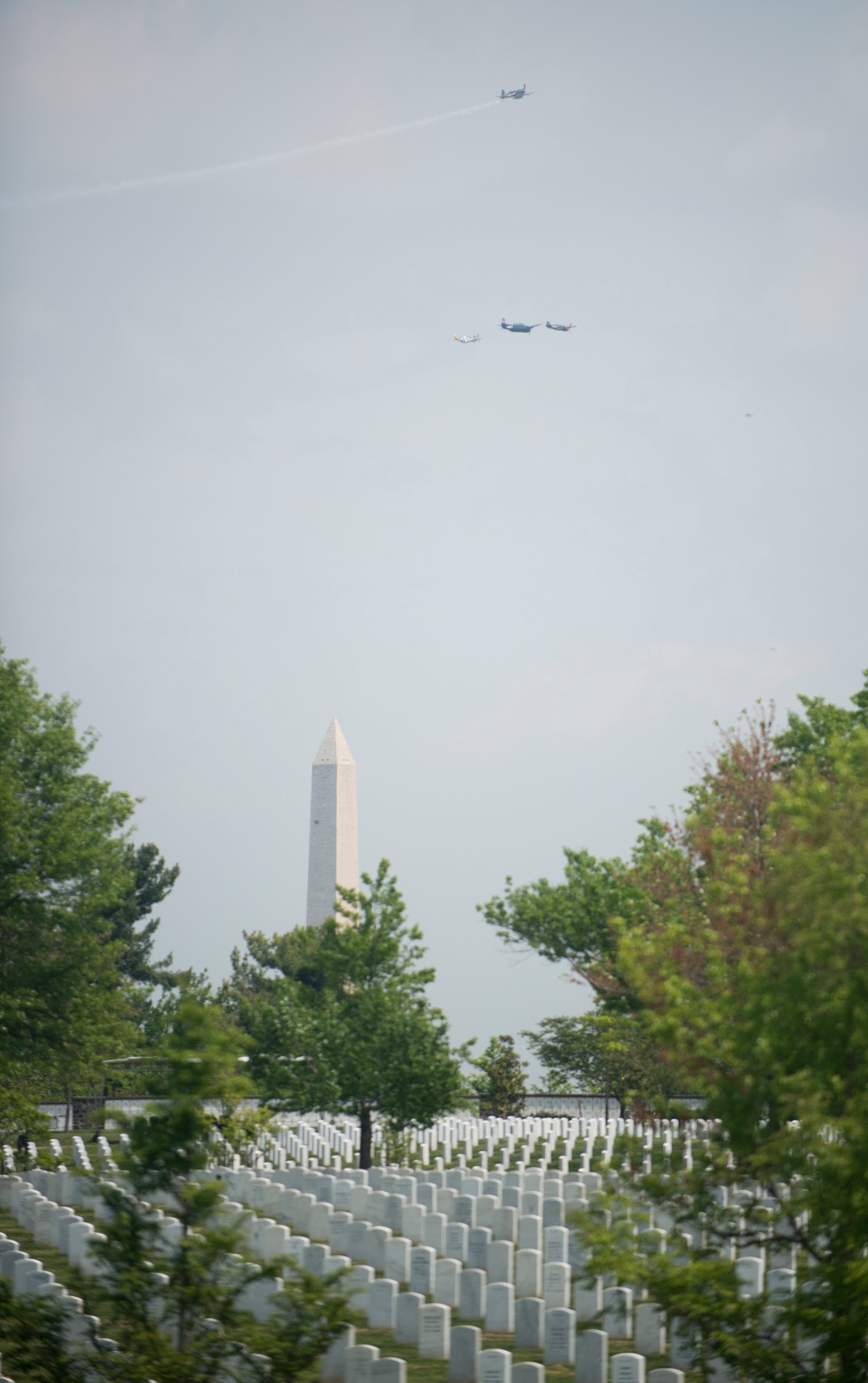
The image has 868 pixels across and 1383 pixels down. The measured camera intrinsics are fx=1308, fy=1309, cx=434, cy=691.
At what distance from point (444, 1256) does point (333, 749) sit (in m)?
32.1

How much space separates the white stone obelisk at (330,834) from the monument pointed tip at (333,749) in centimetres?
3

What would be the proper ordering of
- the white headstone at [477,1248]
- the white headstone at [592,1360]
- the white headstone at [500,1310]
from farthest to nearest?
the white headstone at [477,1248]
the white headstone at [500,1310]
the white headstone at [592,1360]

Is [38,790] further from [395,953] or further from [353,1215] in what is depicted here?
[353,1215]

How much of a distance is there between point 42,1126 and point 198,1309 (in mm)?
19013

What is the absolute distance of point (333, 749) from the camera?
158 feet

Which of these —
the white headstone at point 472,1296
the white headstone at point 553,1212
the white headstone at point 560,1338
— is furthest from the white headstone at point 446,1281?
the white headstone at point 553,1212

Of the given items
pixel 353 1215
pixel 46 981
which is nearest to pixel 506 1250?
pixel 353 1215

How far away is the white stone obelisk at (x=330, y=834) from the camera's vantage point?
4709cm

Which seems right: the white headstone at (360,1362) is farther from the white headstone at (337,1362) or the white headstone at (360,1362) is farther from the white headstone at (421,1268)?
the white headstone at (421,1268)

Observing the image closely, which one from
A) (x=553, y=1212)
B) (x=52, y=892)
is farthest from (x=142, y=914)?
(x=553, y=1212)

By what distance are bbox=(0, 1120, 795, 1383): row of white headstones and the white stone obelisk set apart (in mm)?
22716

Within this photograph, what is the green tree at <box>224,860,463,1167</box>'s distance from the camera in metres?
27.0

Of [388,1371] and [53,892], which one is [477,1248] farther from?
[53,892]

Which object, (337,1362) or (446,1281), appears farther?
(446,1281)
